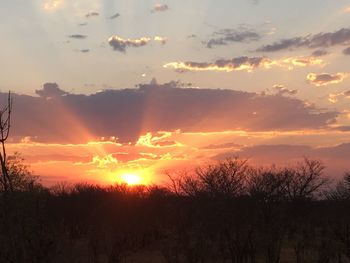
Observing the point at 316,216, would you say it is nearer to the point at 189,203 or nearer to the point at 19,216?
the point at 189,203

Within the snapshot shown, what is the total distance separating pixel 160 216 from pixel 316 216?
27.4 m

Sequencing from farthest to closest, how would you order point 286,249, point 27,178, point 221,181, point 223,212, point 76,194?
point 76,194 → point 221,181 → point 223,212 → point 286,249 → point 27,178

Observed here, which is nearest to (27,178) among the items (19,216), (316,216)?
(19,216)

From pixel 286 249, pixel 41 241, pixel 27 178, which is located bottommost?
pixel 286 249

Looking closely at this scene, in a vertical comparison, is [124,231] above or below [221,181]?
below

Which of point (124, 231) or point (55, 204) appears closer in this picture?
point (124, 231)

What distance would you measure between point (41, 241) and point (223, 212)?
38.1 metres

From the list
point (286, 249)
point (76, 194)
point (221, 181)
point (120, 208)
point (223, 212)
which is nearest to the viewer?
point (286, 249)

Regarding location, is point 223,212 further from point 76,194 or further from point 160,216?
point 76,194

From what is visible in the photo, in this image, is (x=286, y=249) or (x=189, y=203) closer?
(x=286, y=249)

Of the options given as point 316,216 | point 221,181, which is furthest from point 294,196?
point 221,181

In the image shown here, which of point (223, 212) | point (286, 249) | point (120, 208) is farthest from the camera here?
point (120, 208)

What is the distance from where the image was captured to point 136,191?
83.9 m

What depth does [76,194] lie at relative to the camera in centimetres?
7906
